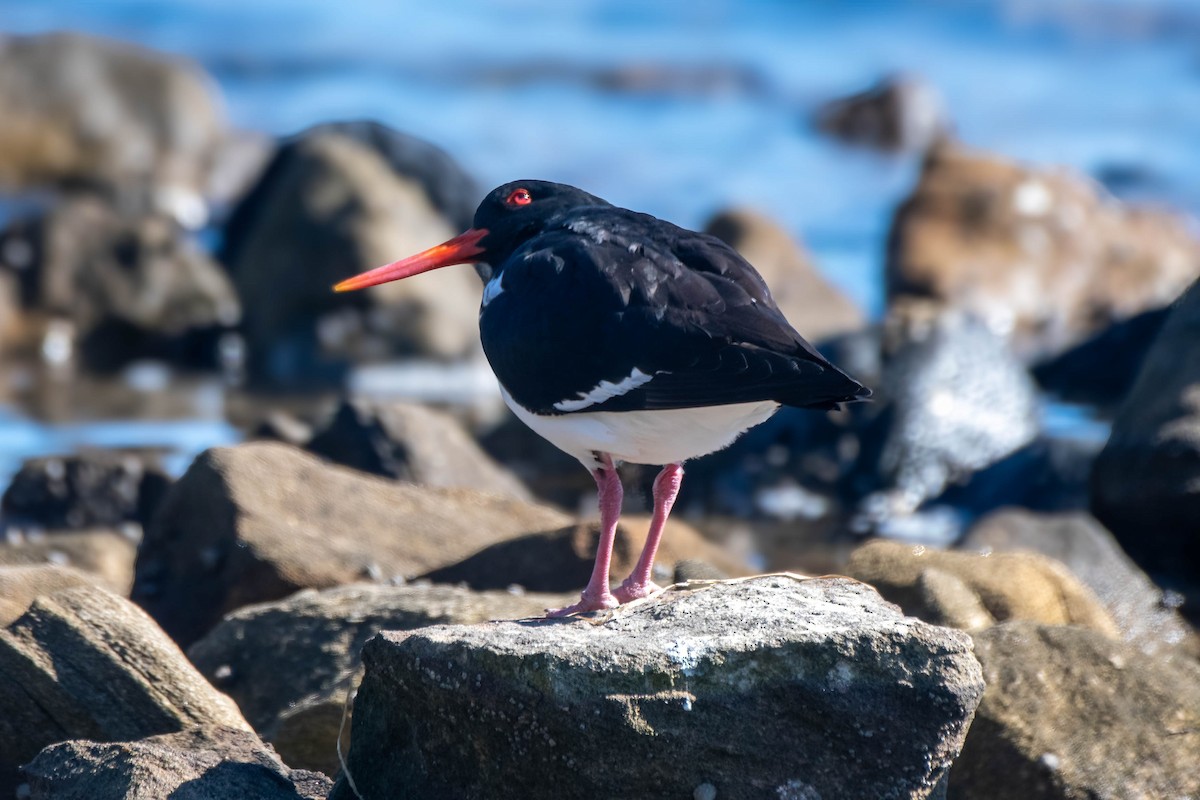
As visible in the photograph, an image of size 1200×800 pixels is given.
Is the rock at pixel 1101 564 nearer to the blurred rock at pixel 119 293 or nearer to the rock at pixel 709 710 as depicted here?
the rock at pixel 709 710

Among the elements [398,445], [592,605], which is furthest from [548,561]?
[398,445]

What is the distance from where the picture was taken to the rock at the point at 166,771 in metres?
3.82

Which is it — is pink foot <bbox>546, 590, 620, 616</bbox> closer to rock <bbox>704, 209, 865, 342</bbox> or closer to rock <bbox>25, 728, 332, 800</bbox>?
rock <bbox>25, 728, 332, 800</bbox>

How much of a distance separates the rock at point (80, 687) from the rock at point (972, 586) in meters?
2.34

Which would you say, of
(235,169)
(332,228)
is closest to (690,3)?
(235,169)

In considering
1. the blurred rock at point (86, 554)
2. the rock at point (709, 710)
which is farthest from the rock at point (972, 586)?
the blurred rock at point (86, 554)

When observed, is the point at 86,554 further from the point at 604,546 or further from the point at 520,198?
the point at 604,546

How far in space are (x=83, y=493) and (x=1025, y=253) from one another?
9.88 metres

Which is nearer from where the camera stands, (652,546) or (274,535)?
(652,546)

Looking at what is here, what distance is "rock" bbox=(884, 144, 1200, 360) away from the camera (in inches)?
567

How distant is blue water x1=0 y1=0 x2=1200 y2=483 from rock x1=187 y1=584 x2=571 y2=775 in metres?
11.2

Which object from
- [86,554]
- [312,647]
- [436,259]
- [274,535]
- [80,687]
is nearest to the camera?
[80,687]

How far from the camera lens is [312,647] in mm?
5121

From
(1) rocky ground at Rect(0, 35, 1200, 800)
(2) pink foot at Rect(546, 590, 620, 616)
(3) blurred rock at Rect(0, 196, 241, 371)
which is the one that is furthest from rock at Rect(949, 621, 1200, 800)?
(3) blurred rock at Rect(0, 196, 241, 371)
